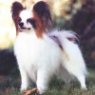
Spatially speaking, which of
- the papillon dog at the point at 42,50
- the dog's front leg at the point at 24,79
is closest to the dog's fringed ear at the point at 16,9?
the papillon dog at the point at 42,50

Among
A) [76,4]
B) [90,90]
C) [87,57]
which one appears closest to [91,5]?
[76,4]

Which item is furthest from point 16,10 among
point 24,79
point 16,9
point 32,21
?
point 24,79

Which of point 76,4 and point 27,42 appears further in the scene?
point 76,4

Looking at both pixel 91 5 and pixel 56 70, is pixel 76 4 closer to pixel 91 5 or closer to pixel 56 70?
pixel 91 5

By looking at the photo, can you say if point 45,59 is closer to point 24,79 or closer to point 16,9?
point 24,79

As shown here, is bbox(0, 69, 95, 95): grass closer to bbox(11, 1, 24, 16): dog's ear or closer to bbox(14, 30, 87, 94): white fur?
bbox(14, 30, 87, 94): white fur

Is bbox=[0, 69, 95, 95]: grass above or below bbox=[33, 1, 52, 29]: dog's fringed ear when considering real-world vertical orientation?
below

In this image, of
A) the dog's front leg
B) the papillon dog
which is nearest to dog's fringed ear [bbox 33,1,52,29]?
the papillon dog

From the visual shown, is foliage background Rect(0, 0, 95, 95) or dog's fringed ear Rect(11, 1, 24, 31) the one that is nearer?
dog's fringed ear Rect(11, 1, 24, 31)

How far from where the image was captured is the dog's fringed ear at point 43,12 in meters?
3.11

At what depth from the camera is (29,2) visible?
3.24 metres

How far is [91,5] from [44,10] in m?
0.36

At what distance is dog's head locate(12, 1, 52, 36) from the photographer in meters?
3.10

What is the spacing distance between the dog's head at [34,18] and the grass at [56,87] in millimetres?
330
